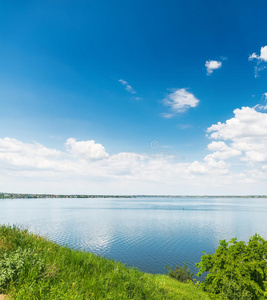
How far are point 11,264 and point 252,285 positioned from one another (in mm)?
25545

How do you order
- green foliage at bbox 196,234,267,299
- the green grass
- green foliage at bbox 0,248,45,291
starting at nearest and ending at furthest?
the green grass < green foliage at bbox 0,248,45,291 < green foliage at bbox 196,234,267,299

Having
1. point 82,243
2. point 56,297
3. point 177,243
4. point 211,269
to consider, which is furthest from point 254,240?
point 82,243

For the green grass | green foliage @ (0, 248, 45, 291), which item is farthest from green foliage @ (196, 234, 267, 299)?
green foliage @ (0, 248, 45, 291)

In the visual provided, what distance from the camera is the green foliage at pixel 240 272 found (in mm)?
21383

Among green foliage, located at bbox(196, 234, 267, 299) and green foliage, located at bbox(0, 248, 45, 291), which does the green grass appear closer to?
green foliage, located at bbox(0, 248, 45, 291)

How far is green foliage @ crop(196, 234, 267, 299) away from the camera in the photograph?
2138cm

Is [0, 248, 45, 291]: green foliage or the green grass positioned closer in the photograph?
the green grass

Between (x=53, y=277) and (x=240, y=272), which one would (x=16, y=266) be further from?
(x=240, y=272)

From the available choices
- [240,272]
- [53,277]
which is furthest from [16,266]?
[240,272]

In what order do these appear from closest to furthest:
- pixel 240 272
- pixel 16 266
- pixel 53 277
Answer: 1. pixel 16 266
2. pixel 53 277
3. pixel 240 272

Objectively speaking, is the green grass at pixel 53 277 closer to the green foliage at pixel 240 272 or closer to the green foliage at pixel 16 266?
the green foliage at pixel 16 266

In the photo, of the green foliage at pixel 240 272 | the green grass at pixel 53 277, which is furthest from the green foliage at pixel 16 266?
the green foliage at pixel 240 272

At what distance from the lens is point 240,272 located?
22.5m

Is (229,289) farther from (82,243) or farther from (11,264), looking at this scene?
(82,243)
